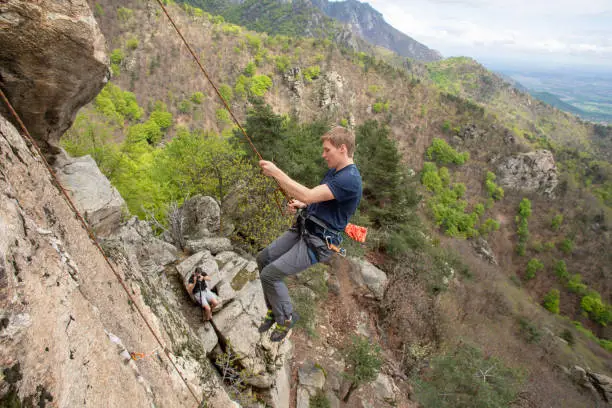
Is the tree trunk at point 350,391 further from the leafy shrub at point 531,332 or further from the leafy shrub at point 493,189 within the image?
the leafy shrub at point 493,189

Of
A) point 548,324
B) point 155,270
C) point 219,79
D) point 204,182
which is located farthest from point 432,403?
point 219,79

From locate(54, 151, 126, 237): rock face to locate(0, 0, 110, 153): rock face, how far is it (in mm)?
1622

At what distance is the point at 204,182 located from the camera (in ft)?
37.2

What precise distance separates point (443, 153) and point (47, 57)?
61.5 meters

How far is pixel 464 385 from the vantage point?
9828 mm

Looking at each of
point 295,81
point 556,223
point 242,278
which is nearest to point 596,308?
point 556,223

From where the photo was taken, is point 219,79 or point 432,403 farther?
point 219,79

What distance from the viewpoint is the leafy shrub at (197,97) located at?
49669mm

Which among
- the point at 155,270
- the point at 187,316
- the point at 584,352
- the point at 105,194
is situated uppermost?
the point at 105,194

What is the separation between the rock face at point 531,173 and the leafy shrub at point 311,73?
41864 millimetres

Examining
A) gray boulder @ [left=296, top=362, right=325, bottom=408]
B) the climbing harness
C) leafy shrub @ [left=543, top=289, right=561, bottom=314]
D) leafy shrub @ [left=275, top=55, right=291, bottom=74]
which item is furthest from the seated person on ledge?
leafy shrub @ [left=275, top=55, right=291, bottom=74]

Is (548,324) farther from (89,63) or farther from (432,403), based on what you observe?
(89,63)

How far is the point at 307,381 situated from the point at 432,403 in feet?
15.4

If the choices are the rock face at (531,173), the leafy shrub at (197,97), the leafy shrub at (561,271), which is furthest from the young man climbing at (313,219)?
the rock face at (531,173)
